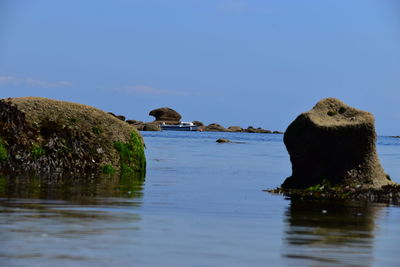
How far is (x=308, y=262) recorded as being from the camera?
31.6 ft

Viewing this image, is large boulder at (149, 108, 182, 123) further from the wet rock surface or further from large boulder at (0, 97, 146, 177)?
the wet rock surface

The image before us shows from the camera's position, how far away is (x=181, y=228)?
12.7 meters

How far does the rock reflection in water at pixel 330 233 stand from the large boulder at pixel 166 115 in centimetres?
17048

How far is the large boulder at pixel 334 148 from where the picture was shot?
21406 millimetres

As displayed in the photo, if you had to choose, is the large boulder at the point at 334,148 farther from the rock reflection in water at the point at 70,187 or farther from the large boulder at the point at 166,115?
the large boulder at the point at 166,115

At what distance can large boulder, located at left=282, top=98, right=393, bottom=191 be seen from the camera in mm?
21406

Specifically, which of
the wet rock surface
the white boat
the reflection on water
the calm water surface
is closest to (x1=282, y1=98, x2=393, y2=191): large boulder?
the wet rock surface

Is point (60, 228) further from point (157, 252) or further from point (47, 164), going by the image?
point (47, 164)

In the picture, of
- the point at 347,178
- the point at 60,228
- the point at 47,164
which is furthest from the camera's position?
the point at 47,164

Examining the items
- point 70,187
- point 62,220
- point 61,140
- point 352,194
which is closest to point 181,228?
point 62,220

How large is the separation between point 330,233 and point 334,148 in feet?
30.7

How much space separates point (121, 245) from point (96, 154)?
16.1m

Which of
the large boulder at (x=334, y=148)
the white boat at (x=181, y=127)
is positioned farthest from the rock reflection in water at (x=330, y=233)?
the white boat at (x=181, y=127)

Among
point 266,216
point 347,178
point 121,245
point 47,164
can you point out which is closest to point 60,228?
point 121,245
